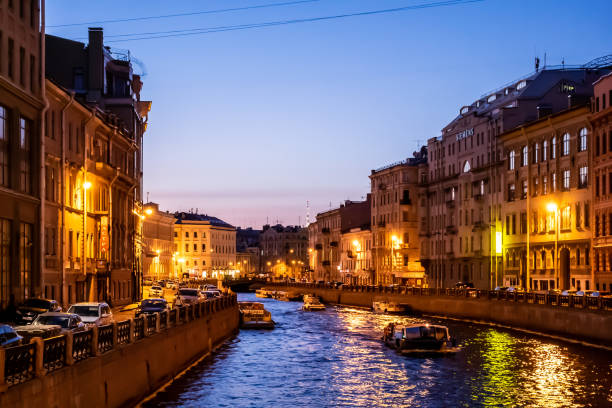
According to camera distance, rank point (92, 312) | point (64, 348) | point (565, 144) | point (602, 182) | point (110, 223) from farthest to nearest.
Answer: point (565, 144) < point (602, 182) < point (110, 223) < point (92, 312) < point (64, 348)

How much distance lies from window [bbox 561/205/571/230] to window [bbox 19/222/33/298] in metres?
51.9

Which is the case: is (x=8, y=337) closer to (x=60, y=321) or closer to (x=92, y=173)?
(x=60, y=321)

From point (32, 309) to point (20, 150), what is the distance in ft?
28.6

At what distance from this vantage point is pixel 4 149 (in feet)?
157

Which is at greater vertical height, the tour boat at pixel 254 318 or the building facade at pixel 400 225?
the building facade at pixel 400 225

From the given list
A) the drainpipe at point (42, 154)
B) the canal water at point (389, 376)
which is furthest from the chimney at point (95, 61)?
the drainpipe at point (42, 154)

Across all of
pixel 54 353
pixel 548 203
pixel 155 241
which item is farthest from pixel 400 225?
pixel 54 353

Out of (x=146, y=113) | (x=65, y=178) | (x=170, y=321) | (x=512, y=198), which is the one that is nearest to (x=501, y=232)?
(x=512, y=198)

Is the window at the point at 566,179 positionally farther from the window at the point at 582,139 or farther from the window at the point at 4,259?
the window at the point at 4,259

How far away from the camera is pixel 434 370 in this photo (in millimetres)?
49062

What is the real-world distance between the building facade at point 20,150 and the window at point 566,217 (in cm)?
5116

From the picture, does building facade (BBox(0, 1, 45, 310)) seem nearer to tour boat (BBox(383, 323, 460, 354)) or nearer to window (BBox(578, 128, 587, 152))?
tour boat (BBox(383, 323, 460, 354))

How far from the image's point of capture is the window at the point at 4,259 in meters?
47.2

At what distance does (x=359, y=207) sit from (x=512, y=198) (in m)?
91.9
